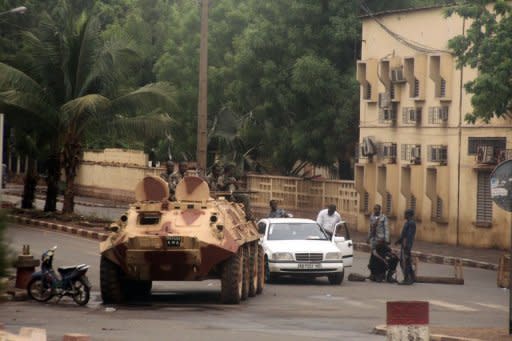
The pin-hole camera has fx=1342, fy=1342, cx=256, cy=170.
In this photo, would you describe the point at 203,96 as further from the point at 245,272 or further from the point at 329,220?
the point at 245,272

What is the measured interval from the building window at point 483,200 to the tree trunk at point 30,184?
53.6ft

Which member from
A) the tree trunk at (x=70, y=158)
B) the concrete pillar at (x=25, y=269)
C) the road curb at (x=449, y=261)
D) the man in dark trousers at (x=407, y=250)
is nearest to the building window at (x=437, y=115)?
the road curb at (x=449, y=261)

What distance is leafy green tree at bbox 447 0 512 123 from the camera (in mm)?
32156

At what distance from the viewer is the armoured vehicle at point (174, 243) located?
2170 centimetres

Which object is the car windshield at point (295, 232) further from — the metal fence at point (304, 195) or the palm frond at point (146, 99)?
the metal fence at point (304, 195)

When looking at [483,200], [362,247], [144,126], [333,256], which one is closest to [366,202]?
[483,200]

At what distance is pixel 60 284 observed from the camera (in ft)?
74.6

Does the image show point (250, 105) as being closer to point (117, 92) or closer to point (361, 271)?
point (117, 92)

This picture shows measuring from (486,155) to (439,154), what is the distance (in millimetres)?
3382

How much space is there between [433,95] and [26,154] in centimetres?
1491

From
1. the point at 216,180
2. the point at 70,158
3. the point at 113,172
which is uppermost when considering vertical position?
the point at 70,158

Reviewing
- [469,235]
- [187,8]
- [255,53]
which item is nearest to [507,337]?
[469,235]

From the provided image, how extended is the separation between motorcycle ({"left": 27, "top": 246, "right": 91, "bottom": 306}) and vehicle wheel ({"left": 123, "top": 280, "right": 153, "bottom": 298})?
3.12 feet

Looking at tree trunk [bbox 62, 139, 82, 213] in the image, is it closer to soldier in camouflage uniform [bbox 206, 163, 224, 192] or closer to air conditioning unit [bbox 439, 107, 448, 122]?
air conditioning unit [bbox 439, 107, 448, 122]
